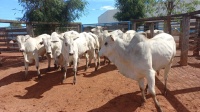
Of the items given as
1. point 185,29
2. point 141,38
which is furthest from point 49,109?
point 185,29

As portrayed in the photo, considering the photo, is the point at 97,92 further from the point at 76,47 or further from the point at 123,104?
the point at 76,47

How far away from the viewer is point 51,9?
1163cm

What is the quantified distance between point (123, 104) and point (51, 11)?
822 centimetres

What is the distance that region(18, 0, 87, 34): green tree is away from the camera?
11398 mm

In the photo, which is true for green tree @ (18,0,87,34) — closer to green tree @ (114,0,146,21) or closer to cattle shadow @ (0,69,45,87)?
cattle shadow @ (0,69,45,87)

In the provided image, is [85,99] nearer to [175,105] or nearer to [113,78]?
[113,78]

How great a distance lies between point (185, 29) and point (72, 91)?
4860mm

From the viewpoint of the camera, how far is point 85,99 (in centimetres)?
571

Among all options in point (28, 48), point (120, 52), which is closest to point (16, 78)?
point (28, 48)

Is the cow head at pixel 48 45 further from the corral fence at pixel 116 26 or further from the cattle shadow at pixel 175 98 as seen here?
the corral fence at pixel 116 26

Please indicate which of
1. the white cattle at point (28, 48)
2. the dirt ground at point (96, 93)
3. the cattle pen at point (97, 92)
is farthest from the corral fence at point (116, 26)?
the white cattle at point (28, 48)

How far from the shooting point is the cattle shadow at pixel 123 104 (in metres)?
4.91

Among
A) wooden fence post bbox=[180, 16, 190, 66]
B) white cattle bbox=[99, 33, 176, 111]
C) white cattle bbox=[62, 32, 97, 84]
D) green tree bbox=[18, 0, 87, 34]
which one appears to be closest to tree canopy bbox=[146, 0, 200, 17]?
green tree bbox=[18, 0, 87, 34]

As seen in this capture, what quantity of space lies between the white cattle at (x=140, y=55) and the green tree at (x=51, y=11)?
24.1 feet
